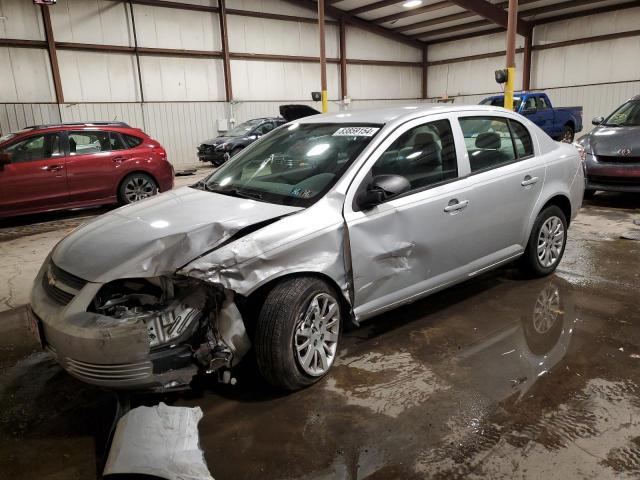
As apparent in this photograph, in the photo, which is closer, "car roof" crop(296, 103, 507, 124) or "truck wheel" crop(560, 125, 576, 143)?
"car roof" crop(296, 103, 507, 124)

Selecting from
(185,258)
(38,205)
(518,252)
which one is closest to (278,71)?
(38,205)

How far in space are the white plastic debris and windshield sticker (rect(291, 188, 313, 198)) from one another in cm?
133

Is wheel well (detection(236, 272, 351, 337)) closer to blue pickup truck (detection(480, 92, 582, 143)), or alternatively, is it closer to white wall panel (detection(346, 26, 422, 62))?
Answer: blue pickup truck (detection(480, 92, 582, 143))

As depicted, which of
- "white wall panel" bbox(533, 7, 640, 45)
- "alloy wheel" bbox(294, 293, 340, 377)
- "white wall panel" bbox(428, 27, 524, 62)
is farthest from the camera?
"white wall panel" bbox(428, 27, 524, 62)

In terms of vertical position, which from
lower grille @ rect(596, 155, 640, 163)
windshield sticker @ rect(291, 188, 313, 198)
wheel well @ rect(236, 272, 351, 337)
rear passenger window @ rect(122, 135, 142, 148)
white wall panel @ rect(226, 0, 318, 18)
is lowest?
wheel well @ rect(236, 272, 351, 337)

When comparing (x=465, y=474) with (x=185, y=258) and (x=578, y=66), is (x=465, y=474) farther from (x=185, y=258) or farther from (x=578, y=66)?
(x=578, y=66)

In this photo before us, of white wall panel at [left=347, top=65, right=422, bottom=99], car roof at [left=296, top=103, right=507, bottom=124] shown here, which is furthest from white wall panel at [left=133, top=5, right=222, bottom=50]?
car roof at [left=296, top=103, right=507, bottom=124]

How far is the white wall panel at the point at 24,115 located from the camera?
14102 mm

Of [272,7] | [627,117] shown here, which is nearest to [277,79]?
[272,7]

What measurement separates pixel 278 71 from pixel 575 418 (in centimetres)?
1845

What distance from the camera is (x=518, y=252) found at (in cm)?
411

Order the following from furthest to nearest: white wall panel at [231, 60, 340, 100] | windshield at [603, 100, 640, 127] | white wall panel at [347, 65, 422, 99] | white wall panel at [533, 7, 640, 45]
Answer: white wall panel at [347, 65, 422, 99] < white wall panel at [231, 60, 340, 100] < white wall panel at [533, 7, 640, 45] < windshield at [603, 100, 640, 127]

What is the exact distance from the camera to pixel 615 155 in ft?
23.5

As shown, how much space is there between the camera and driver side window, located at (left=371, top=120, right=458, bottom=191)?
323 cm
